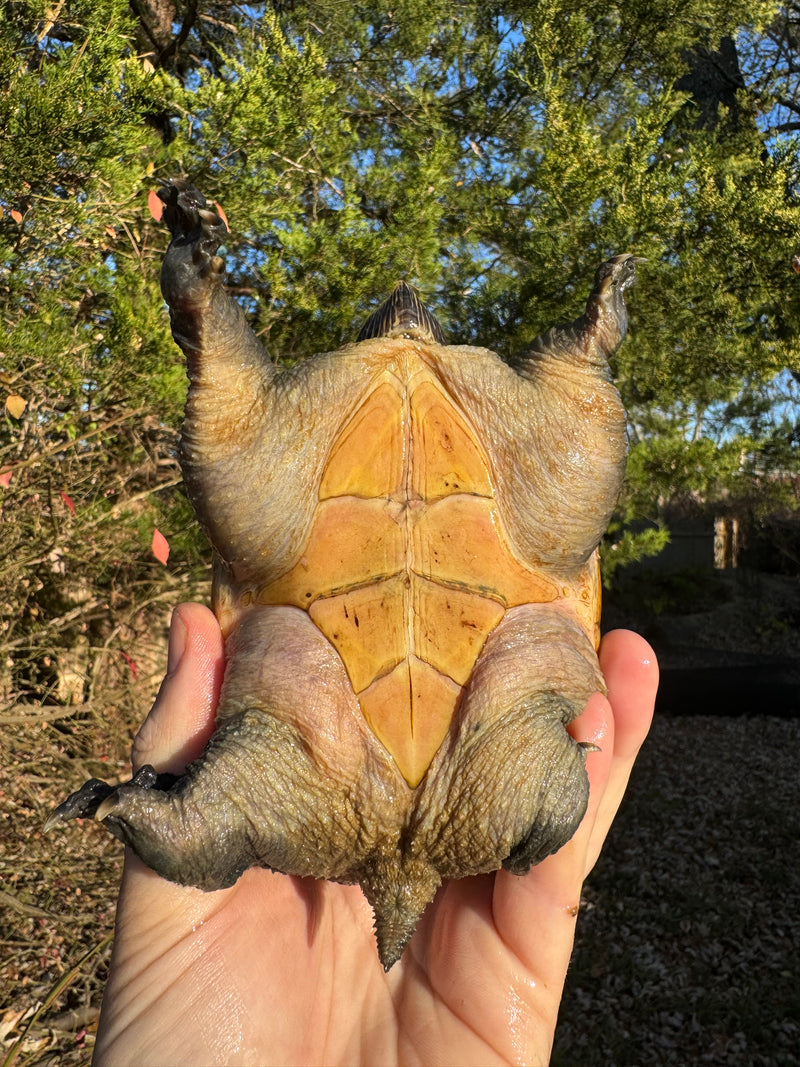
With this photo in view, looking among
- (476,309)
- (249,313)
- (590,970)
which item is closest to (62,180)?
(249,313)

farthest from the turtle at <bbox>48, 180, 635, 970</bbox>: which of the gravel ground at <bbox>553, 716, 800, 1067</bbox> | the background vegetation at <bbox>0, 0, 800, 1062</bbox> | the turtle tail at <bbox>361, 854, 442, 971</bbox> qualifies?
the gravel ground at <bbox>553, 716, 800, 1067</bbox>

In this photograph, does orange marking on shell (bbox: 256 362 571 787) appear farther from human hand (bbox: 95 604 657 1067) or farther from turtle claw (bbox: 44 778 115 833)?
turtle claw (bbox: 44 778 115 833)

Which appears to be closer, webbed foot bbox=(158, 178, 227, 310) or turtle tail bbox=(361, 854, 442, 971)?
turtle tail bbox=(361, 854, 442, 971)

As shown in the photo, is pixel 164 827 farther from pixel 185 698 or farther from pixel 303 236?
pixel 303 236

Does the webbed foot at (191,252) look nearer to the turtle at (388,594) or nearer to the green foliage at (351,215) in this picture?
the turtle at (388,594)

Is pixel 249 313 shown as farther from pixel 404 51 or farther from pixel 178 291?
pixel 178 291

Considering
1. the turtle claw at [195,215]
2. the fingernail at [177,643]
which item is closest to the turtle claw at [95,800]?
the fingernail at [177,643]

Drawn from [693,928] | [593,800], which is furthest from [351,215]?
[693,928]
